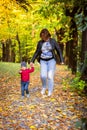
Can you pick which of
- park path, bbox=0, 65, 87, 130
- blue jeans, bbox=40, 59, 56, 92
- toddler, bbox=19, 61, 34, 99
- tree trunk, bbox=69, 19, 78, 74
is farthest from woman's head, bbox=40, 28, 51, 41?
tree trunk, bbox=69, 19, 78, 74

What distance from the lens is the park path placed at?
7402mm

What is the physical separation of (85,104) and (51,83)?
4.46 ft

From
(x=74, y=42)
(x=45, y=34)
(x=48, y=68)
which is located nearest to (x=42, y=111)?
(x=48, y=68)

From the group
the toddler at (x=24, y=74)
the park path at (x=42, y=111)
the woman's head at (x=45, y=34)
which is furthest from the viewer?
the toddler at (x=24, y=74)

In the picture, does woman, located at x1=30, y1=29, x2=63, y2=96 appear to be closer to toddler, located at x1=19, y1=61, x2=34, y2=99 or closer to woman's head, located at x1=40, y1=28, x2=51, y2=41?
woman's head, located at x1=40, y1=28, x2=51, y2=41

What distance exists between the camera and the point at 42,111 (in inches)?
338

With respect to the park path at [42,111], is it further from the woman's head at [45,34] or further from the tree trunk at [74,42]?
the tree trunk at [74,42]

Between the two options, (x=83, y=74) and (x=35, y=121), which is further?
(x=83, y=74)

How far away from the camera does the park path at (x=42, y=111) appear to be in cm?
740

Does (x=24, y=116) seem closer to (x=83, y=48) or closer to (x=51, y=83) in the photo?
(x=51, y=83)

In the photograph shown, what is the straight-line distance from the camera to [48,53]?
9883mm

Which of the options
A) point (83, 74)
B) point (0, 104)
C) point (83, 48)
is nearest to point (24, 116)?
point (0, 104)

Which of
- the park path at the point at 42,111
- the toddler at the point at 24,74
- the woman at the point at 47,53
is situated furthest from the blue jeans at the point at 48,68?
the park path at the point at 42,111

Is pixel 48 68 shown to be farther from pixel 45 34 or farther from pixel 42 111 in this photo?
pixel 42 111
